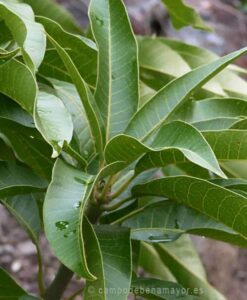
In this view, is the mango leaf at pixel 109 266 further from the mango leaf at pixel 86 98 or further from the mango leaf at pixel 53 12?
the mango leaf at pixel 53 12

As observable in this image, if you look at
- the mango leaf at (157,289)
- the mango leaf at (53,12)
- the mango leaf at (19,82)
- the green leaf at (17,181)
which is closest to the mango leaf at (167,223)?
the mango leaf at (157,289)

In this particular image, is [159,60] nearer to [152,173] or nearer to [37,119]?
[152,173]

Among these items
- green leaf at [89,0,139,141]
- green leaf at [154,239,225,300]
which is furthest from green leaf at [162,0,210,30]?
green leaf at [154,239,225,300]

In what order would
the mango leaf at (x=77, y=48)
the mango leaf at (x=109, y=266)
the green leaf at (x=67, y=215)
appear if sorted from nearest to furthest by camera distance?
the green leaf at (x=67, y=215) → the mango leaf at (x=109, y=266) → the mango leaf at (x=77, y=48)

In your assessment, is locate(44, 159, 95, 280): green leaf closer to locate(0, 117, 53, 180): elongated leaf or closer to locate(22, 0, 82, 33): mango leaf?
locate(0, 117, 53, 180): elongated leaf

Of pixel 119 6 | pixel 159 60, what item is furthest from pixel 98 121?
pixel 159 60

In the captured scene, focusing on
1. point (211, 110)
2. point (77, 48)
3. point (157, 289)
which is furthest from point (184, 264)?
point (77, 48)

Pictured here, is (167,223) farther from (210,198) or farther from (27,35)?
(27,35)
